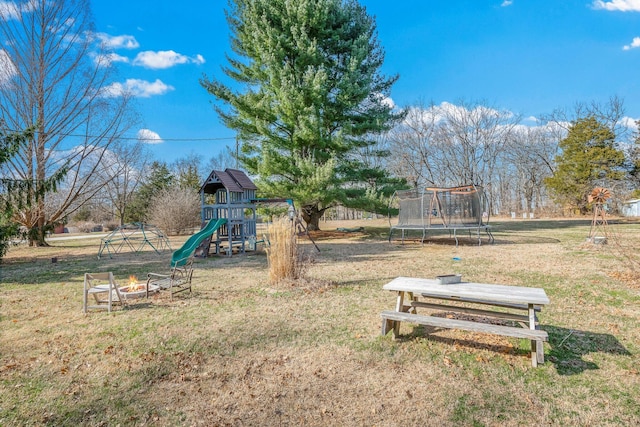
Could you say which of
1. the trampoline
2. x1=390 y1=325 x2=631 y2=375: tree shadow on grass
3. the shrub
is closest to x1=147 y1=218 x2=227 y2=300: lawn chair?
x1=390 y1=325 x2=631 y2=375: tree shadow on grass

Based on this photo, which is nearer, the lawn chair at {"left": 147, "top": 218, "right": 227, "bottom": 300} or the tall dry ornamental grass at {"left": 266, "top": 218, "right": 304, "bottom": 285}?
the lawn chair at {"left": 147, "top": 218, "right": 227, "bottom": 300}

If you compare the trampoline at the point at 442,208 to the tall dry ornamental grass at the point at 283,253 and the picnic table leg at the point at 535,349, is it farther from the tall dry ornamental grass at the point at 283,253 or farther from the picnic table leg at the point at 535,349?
the picnic table leg at the point at 535,349

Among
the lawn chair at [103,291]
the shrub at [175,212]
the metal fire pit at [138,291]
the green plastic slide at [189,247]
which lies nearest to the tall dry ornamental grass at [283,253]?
the green plastic slide at [189,247]

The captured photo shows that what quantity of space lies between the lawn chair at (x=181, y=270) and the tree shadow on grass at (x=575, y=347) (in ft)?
16.4

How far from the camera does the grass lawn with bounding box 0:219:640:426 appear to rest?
2432mm

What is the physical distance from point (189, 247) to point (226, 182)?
145 inches

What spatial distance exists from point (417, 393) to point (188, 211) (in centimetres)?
1967

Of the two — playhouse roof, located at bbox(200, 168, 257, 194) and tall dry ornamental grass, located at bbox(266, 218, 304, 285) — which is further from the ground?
playhouse roof, located at bbox(200, 168, 257, 194)

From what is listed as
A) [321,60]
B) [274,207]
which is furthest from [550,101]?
[274,207]

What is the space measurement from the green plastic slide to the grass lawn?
1.19 m

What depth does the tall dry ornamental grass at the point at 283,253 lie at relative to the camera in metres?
5.91

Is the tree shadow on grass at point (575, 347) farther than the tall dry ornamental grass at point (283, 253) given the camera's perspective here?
No

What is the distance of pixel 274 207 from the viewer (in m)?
15.6

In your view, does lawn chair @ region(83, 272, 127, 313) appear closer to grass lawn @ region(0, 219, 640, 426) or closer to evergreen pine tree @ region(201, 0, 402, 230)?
grass lawn @ region(0, 219, 640, 426)
